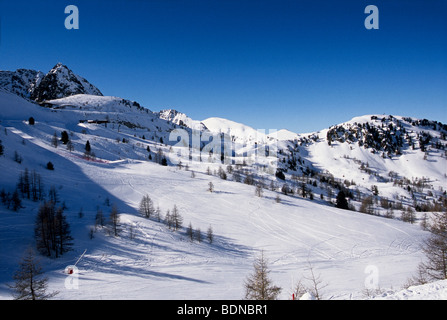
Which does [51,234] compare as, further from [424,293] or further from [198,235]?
[424,293]

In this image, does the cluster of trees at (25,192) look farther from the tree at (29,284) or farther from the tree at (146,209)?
the tree at (29,284)

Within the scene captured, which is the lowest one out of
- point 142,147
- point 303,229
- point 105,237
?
point 303,229

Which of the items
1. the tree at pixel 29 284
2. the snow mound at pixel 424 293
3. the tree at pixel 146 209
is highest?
the snow mound at pixel 424 293

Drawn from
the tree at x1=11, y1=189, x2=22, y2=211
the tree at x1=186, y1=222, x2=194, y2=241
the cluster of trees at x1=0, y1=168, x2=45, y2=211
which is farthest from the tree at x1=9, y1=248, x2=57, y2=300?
the cluster of trees at x1=0, y1=168, x2=45, y2=211

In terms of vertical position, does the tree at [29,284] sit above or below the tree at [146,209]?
above

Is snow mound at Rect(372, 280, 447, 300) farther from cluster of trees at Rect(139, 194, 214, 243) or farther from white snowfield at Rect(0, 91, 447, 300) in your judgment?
cluster of trees at Rect(139, 194, 214, 243)

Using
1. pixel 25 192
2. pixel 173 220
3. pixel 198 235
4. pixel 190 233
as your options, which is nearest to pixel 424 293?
pixel 198 235

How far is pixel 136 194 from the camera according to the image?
74.9 meters

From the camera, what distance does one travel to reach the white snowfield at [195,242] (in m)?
28.1

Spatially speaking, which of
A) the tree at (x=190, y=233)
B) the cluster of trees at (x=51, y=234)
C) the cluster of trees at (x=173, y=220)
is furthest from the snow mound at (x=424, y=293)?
the cluster of trees at (x=51, y=234)

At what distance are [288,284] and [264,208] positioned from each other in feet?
145

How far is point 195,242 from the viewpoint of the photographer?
159 feet

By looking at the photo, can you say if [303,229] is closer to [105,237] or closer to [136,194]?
[105,237]
